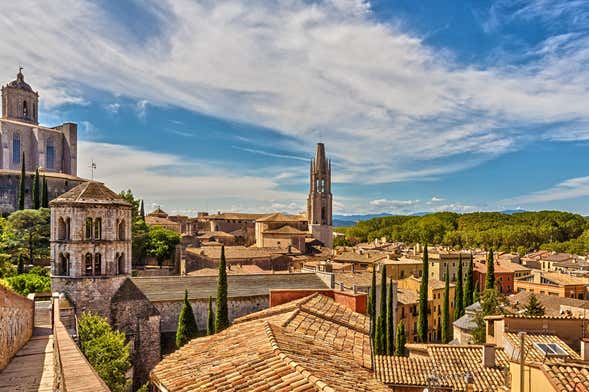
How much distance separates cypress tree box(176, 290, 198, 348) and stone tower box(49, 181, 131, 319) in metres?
3.95

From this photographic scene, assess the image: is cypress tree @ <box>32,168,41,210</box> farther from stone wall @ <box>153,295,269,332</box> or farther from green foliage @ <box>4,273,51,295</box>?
stone wall @ <box>153,295,269,332</box>

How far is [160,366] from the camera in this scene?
909 cm

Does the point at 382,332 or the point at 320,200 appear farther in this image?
the point at 320,200

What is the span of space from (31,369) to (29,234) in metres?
31.8

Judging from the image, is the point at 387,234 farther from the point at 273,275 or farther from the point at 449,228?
the point at 273,275

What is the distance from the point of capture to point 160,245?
46562 mm

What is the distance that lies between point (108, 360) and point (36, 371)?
1100 centimetres

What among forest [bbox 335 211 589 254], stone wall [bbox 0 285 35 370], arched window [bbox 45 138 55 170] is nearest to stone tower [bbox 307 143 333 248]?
forest [bbox 335 211 589 254]

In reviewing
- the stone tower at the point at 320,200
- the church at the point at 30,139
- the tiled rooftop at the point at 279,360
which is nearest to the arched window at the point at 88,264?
the tiled rooftop at the point at 279,360

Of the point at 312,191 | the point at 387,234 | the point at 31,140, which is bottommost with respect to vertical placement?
the point at 387,234

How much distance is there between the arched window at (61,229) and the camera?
2408 centimetres

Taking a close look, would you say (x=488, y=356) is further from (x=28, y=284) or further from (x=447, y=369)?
(x=28, y=284)

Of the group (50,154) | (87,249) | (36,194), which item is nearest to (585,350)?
(87,249)

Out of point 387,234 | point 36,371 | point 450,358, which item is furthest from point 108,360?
point 387,234
